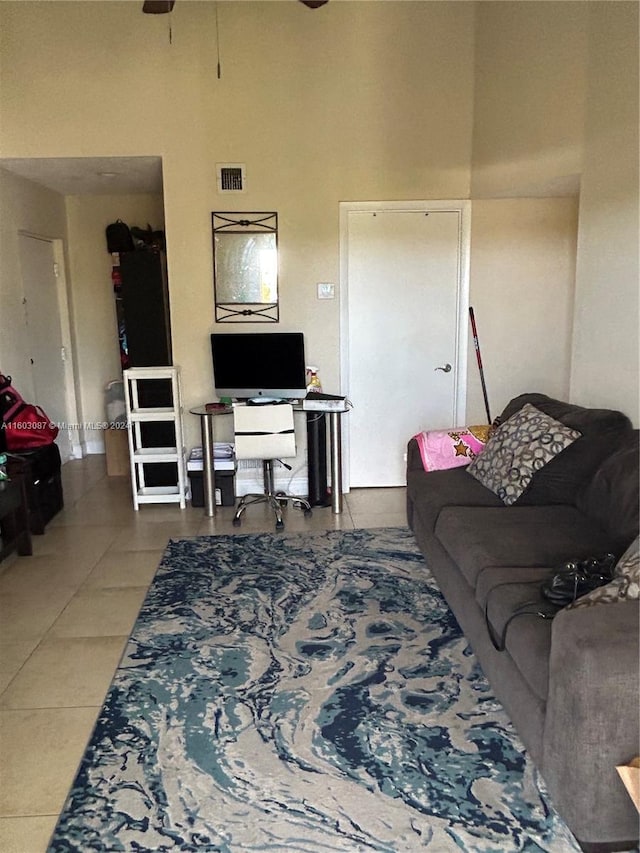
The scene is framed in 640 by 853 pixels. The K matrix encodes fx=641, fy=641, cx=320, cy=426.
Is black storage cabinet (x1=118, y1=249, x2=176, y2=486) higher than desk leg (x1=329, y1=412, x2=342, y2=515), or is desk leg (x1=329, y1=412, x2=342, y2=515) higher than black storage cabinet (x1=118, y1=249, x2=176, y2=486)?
black storage cabinet (x1=118, y1=249, x2=176, y2=486)

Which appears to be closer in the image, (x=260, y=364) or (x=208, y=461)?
(x=208, y=461)

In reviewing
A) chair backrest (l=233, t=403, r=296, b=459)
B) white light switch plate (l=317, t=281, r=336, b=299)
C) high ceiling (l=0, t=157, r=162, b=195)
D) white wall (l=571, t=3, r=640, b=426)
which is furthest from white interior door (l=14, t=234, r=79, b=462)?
white wall (l=571, t=3, r=640, b=426)

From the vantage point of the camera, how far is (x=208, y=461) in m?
4.32

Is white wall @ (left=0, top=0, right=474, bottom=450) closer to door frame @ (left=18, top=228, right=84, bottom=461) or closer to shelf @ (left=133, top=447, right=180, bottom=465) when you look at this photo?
shelf @ (left=133, top=447, right=180, bottom=465)

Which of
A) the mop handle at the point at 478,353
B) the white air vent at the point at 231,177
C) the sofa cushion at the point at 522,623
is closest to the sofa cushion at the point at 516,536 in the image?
the sofa cushion at the point at 522,623

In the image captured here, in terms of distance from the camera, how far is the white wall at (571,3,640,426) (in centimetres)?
277

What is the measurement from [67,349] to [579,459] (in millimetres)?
4913

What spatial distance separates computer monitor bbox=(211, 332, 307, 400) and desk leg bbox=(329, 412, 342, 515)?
0.30 meters

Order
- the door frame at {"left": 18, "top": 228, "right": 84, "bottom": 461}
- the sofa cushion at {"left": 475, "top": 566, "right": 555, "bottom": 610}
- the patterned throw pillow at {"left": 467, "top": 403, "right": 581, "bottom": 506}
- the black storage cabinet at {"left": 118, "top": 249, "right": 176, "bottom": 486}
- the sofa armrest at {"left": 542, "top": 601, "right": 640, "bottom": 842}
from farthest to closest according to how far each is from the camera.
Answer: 1. the door frame at {"left": 18, "top": 228, "right": 84, "bottom": 461}
2. the black storage cabinet at {"left": 118, "top": 249, "right": 176, "bottom": 486}
3. the patterned throw pillow at {"left": 467, "top": 403, "right": 581, "bottom": 506}
4. the sofa cushion at {"left": 475, "top": 566, "right": 555, "bottom": 610}
5. the sofa armrest at {"left": 542, "top": 601, "right": 640, "bottom": 842}

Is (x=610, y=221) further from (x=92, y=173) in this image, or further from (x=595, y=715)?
(x=92, y=173)

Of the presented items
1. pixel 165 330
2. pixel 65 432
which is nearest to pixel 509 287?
pixel 165 330

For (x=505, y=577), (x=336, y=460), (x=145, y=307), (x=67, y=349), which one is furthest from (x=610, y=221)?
(x=67, y=349)

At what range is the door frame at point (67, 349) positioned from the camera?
5.85 metres

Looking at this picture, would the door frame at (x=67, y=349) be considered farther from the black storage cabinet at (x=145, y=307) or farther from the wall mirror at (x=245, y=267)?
the wall mirror at (x=245, y=267)
